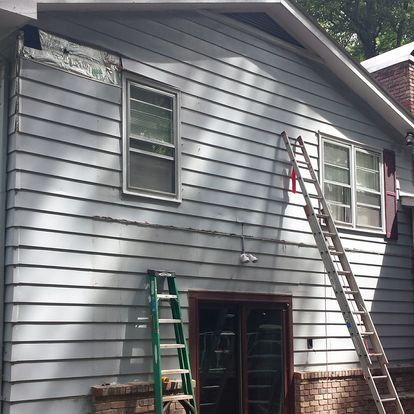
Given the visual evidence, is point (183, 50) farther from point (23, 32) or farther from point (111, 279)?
point (111, 279)

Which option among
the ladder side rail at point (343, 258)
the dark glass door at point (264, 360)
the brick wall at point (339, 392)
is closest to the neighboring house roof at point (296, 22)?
the ladder side rail at point (343, 258)

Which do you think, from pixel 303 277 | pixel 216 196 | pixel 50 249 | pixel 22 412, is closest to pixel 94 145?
pixel 50 249

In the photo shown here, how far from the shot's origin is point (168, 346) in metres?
7.26

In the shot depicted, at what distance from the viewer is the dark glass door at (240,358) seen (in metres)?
8.34

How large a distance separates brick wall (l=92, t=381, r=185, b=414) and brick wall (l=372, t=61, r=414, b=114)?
292 inches

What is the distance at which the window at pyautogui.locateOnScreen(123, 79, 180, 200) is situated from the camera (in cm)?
782

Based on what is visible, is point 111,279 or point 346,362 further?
point 346,362

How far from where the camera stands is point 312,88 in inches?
410

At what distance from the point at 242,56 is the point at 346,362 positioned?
466 cm

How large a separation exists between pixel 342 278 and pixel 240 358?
2338 mm

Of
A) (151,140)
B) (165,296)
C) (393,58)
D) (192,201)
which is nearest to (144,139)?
(151,140)

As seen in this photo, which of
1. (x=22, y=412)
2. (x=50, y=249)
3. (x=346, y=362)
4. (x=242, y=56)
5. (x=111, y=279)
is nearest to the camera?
(x=22, y=412)

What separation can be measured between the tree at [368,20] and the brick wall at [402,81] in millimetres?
14970

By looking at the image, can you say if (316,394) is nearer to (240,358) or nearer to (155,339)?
(240,358)
